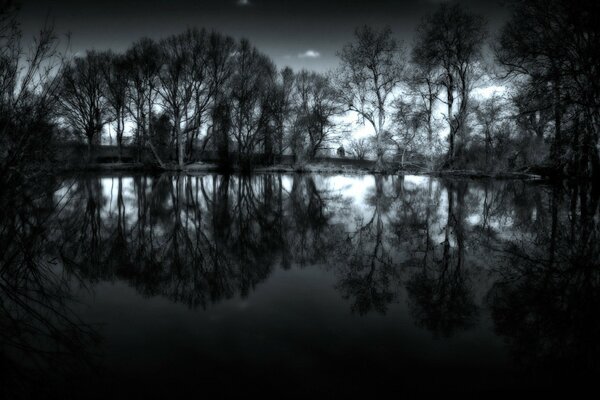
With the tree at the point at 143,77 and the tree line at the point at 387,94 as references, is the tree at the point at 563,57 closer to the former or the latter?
the tree line at the point at 387,94

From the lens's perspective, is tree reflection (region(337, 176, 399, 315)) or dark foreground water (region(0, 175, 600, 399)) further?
tree reflection (region(337, 176, 399, 315))

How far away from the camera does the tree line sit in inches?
568

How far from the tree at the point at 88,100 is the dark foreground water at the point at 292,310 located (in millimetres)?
30832

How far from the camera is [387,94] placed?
27.0 metres

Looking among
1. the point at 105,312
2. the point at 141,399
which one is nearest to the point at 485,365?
the point at 141,399

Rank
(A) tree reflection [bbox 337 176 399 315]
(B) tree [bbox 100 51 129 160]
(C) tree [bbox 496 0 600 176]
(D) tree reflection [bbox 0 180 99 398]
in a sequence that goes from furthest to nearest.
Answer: (B) tree [bbox 100 51 129 160] → (C) tree [bbox 496 0 600 176] → (A) tree reflection [bbox 337 176 399 315] → (D) tree reflection [bbox 0 180 99 398]

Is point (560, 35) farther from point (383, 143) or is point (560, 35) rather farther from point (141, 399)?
point (141, 399)

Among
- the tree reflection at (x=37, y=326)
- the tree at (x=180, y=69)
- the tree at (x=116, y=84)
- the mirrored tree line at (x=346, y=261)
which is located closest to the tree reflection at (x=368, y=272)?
the mirrored tree line at (x=346, y=261)

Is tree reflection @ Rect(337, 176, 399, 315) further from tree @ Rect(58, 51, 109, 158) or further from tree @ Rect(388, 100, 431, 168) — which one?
tree @ Rect(58, 51, 109, 158)

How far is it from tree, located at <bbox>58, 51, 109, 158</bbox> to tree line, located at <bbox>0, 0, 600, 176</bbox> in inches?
4.2

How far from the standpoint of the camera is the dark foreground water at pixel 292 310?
7.37 ft

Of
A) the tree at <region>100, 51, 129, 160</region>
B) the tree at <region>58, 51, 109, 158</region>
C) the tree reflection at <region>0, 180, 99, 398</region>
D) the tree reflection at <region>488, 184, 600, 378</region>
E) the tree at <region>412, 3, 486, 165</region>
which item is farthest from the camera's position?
the tree at <region>58, 51, 109, 158</region>

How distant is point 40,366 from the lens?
7.57 feet

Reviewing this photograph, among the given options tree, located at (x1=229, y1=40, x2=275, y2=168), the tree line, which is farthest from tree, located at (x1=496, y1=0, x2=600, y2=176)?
tree, located at (x1=229, y1=40, x2=275, y2=168)
